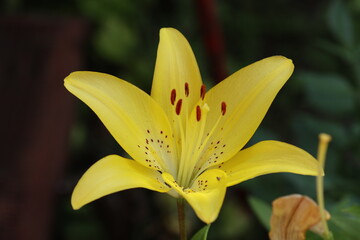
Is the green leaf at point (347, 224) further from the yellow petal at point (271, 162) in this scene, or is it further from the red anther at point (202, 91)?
the red anther at point (202, 91)

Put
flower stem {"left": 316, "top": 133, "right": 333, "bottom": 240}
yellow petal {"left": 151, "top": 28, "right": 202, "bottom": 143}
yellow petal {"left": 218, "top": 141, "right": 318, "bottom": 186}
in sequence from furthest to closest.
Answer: yellow petal {"left": 151, "top": 28, "right": 202, "bottom": 143}, yellow petal {"left": 218, "top": 141, "right": 318, "bottom": 186}, flower stem {"left": 316, "top": 133, "right": 333, "bottom": 240}

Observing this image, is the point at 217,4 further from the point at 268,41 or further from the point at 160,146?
the point at 160,146

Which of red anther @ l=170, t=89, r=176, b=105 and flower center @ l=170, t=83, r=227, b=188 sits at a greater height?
red anther @ l=170, t=89, r=176, b=105

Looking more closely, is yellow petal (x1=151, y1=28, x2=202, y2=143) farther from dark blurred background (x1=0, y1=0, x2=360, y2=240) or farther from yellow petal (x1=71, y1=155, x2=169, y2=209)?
dark blurred background (x1=0, y1=0, x2=360, y2=240)

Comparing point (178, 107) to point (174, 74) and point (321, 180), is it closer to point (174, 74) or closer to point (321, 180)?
point (174, 74)

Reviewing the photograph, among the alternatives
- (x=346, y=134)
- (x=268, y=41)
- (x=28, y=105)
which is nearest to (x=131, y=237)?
(x=28, y=105)

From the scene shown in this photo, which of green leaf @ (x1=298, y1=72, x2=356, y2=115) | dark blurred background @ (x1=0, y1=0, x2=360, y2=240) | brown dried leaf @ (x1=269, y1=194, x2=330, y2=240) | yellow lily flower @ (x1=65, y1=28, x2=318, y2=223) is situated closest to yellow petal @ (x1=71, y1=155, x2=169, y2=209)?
yellow lily flower @ (x1=65, y1=28, x2=318, y2=223)

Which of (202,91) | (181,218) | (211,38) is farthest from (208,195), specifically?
(211,38)
